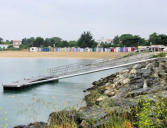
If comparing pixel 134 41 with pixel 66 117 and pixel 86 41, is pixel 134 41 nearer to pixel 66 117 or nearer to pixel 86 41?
pixel 86 41

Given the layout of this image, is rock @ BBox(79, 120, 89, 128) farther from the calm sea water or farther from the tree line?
the tree line

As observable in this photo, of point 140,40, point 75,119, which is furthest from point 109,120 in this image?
point 140,40

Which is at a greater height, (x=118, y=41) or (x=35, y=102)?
(x=118, y=41)

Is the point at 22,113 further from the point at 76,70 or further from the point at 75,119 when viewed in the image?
the point at 76,70

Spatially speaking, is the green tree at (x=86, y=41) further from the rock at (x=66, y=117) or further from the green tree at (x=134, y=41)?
the rock at (x=66, y=117)

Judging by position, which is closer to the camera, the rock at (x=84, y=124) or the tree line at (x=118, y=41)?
the rock at (x=84, y=124)

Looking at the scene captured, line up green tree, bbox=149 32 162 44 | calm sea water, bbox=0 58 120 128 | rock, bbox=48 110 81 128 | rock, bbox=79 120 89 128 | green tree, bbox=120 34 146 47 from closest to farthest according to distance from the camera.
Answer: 1. rock, bbox=79 120 89 128
2. rock, bbox=48 110 81 128
3. calm sea water, bbox=0 58 120 128
4. green tree, bbox=149 32 162 44
5. green tree, bbox=120 34 146 47

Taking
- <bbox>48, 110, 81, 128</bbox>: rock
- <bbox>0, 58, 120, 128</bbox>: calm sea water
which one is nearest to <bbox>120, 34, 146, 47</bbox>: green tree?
<bbox>0, 58, 120, 128</bbox>: calm sea water

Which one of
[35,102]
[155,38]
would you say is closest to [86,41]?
[155,38]

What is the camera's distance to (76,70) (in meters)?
21.0

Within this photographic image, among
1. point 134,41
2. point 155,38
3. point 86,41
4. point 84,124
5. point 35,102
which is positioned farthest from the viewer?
point 86,41

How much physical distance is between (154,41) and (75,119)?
66557mm

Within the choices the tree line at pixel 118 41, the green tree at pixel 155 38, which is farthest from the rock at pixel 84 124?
the green tree at pixel 155 38

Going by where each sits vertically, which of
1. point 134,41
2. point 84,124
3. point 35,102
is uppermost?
point 134,41
